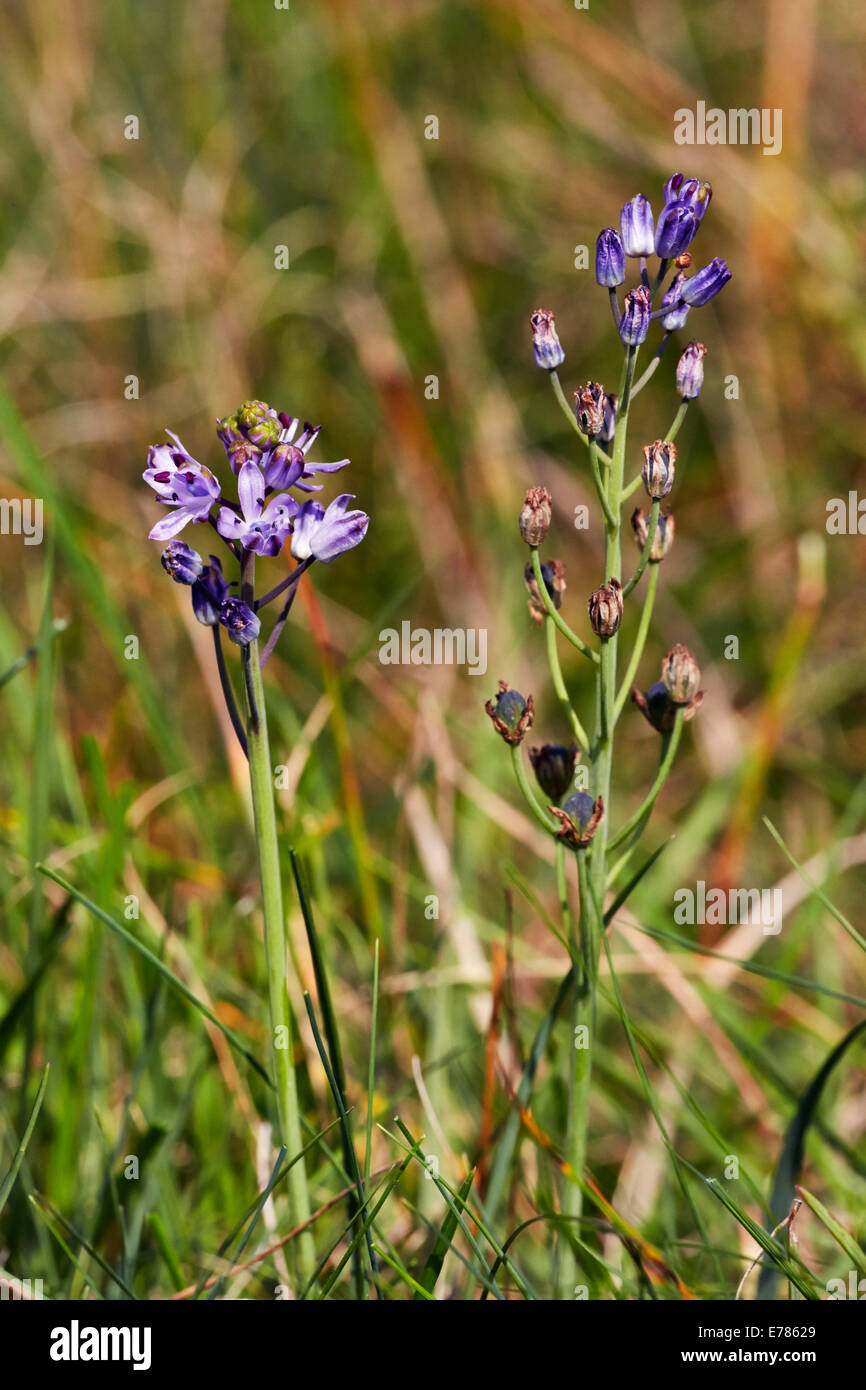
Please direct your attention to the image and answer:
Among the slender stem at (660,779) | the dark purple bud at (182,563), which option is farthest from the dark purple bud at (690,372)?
the dark purple bud at (182,563)

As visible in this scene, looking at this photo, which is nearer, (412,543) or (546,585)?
(546,585)

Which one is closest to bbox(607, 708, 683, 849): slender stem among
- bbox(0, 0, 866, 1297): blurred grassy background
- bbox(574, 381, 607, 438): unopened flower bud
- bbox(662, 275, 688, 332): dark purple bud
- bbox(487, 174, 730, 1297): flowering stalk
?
bbox(487, 174, 730, 1297): flowering stalk

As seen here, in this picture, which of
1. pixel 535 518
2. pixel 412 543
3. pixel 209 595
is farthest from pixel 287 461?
pixel 412 543

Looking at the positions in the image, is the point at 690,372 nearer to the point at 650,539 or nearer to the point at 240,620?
the point at 650,539

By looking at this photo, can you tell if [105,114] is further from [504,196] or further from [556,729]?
[556,729]

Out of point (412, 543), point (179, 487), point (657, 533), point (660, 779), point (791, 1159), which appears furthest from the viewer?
point (412, 543)
